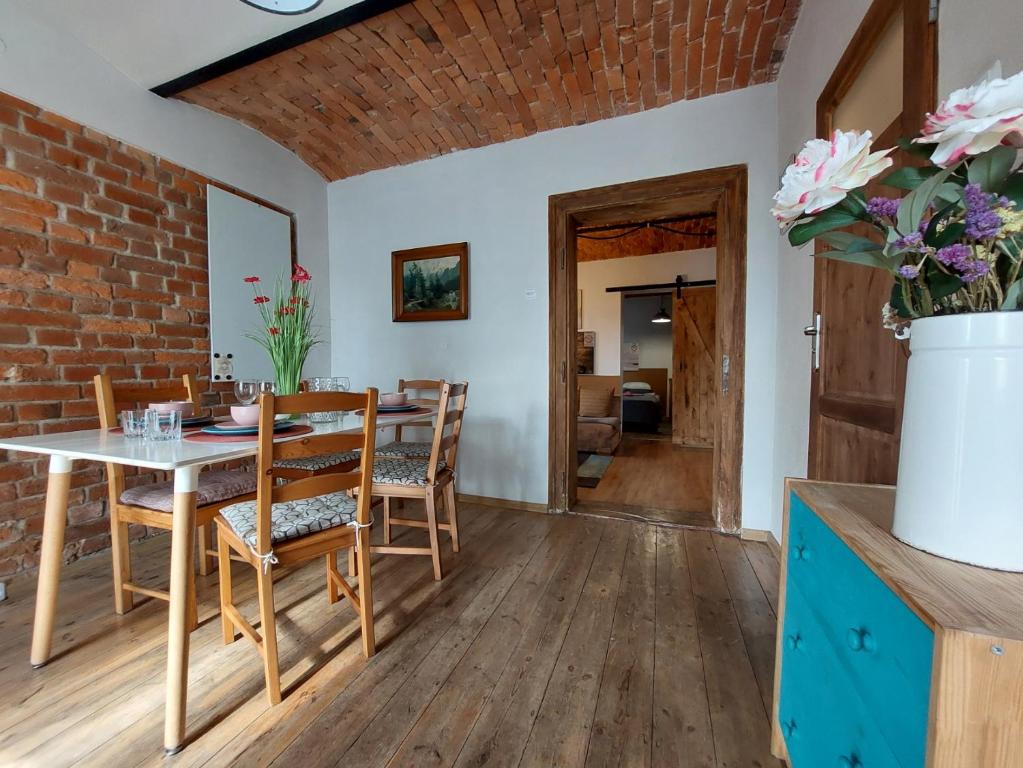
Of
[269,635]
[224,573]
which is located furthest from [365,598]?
[224,573]

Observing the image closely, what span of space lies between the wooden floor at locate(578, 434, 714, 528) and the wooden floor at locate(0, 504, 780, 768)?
734 mm

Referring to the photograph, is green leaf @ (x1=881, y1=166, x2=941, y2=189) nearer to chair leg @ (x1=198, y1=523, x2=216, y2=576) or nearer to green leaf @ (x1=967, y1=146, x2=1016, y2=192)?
green leaf @ (x1=967, y1=146, x2=1016, y2=192)

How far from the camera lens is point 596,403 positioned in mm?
5094

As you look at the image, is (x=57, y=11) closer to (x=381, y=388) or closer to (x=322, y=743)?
(x=381, y=388)

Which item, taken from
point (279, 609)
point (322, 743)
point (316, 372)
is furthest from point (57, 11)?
point (322, 743)

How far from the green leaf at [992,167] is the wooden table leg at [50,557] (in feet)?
7.18

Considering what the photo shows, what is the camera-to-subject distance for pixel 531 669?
4.45ft

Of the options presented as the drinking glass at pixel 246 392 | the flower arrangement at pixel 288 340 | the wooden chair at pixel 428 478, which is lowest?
the wooden chair at pixel 428 478

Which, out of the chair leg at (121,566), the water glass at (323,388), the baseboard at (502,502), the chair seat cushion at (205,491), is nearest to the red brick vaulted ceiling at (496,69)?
the water glass at (323,388)

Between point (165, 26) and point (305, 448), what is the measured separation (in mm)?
2338

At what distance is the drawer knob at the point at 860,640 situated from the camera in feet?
1.97

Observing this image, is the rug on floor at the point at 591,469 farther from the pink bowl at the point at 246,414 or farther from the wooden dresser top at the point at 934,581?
the wooden dresser top at the point at 934,581

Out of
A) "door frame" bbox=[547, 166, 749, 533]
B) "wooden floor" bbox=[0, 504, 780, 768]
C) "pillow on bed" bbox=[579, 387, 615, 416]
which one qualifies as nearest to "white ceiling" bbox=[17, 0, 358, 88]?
"door frame" bbox=[547, 166, 749, 533]

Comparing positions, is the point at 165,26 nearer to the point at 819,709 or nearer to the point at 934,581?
the point at 934,581
